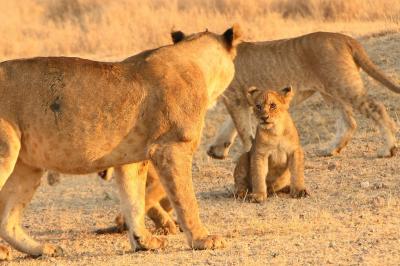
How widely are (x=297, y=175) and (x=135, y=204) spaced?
265 centimetres

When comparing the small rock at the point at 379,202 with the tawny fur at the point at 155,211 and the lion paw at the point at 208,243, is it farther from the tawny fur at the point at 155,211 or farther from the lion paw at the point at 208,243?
the lion paw at the point at 208,243

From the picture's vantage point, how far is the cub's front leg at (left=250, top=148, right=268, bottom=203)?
10.4 m

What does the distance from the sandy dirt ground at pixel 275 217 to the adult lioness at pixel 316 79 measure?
0.30 m

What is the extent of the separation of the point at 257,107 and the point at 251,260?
3297 mm

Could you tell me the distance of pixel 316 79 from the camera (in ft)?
44.2

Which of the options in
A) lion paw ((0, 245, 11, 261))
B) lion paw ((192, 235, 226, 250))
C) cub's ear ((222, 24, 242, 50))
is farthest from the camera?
cub's ear ((222, 24, 242, 50))

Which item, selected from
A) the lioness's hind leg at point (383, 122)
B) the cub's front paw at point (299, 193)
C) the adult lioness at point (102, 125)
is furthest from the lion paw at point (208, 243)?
the lioness's hind leg at point (383, 122)

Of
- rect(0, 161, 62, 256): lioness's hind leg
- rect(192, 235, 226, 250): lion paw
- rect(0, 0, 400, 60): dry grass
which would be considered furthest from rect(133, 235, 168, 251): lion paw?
rect(0, 0, 400, 60): dry grass

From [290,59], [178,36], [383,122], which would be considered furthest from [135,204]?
[290,59]

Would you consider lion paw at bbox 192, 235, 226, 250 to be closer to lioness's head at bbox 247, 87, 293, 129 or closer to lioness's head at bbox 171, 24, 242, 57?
lioness's head at bbox 171, 24, 242, 57

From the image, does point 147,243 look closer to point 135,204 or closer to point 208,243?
point 135,204

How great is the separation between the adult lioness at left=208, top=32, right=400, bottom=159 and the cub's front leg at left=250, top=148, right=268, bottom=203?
104 inches

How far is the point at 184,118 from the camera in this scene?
305 inches

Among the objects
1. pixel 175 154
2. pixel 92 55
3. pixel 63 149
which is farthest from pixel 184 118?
pixel 92 55
